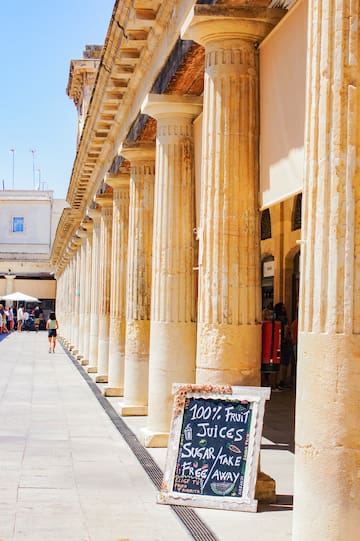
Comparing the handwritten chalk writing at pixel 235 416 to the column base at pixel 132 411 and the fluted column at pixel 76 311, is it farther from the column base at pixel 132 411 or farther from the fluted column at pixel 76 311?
the fluted column at pixel 76 311

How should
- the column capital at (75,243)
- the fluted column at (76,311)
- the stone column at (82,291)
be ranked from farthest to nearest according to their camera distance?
the column capital at (75,243), the fluted column at (76,311), the stone column at (82,291)

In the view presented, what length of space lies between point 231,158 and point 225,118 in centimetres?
37

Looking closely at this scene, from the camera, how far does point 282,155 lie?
7.32m

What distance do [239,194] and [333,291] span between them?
9.42ft

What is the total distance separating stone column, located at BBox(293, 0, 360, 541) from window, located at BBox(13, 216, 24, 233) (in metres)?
61.4

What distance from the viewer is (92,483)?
26.6 ft

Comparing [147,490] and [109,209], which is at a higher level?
[109,209]

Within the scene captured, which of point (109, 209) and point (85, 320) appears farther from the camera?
point (85, 320)

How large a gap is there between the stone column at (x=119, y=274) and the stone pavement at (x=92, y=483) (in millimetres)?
1295

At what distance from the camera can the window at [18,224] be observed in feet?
214

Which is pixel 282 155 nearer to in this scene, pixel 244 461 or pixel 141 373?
pixel 244 461

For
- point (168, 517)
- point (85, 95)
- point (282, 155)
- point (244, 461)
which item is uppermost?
point (85, 95)

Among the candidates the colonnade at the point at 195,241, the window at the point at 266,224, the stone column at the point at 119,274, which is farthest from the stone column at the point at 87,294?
the colonnade at the point at 195,241

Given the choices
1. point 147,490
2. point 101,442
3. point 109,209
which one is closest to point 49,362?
point 109,209
